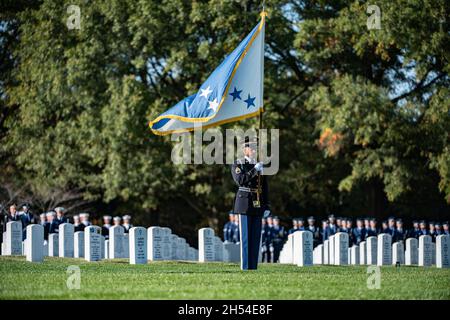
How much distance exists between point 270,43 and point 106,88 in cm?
639

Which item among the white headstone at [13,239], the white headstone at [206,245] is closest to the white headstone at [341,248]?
A: the white headstone at [206,245]

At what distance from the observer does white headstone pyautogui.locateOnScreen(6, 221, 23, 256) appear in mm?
17859

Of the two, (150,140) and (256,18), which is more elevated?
(256,18)

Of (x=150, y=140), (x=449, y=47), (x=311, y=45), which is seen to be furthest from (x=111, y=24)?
(x=449, y=47)

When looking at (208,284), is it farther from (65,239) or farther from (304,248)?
(65,239)

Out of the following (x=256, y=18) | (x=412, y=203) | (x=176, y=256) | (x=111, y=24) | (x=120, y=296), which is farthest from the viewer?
(x=412, y=203)

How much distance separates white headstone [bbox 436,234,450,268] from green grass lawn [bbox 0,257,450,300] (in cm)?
398

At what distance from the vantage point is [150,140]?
30.5 meters

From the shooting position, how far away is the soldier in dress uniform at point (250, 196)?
13.5 meters

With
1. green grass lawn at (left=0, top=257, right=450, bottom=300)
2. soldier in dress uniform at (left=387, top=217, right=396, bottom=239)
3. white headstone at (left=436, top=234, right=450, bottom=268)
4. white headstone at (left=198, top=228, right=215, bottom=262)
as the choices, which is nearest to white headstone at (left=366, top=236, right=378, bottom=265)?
white headstone at (left=436, top=234, right=450, bottom=268)

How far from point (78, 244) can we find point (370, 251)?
698cm

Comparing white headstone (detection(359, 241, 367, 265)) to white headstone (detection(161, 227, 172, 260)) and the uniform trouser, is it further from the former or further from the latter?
the uniform trouser

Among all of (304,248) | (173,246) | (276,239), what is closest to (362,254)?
(173,246)

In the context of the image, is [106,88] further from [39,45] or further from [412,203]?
[412,203]
